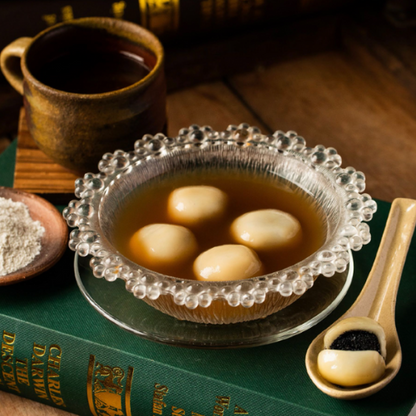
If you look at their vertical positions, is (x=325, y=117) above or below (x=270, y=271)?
below

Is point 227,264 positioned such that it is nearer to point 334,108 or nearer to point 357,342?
point 357,342

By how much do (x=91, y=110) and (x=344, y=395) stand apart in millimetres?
367

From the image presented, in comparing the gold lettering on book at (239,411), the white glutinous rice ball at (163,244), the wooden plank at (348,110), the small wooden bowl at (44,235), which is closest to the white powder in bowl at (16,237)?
the small wooden bowl at (44,235)

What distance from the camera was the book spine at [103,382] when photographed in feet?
1.64

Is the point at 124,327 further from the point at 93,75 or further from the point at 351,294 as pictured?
the point at 93,75

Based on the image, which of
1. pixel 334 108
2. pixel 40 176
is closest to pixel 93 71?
pixel 40 176

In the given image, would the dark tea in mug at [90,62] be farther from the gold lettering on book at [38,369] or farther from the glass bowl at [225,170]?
the gold lettering on book at [38,369]

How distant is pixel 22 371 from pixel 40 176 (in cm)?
23

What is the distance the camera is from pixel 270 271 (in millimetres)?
513

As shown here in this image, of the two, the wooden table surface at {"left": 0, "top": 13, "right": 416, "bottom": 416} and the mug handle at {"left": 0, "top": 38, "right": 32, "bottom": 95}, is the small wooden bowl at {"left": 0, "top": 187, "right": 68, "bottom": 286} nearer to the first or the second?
the mug handle at {"left": 0, "top": 38, "right": 32, "bottom": 95}

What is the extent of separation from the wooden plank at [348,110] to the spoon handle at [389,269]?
299 millimetres

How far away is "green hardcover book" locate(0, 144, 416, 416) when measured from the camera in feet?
1.61

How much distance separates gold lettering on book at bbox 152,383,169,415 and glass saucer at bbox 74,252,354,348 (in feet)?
0.14

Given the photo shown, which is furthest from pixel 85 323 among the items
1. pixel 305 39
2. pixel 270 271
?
pixel 305 39
